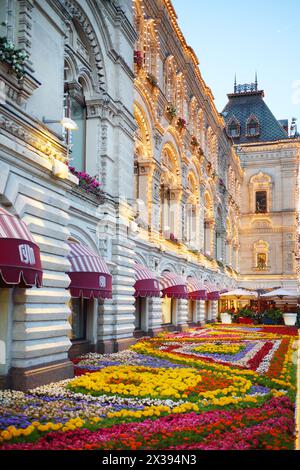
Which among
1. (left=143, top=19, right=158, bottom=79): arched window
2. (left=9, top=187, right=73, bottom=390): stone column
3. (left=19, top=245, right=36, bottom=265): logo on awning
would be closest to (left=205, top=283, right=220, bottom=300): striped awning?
(left=143, top=19, right=158, bottom=79): arched window

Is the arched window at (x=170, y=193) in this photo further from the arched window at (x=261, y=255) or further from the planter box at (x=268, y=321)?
the arched window at (x=261, y=255)

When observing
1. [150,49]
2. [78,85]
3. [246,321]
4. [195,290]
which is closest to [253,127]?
[246,321]

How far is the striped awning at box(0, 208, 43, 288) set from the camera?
33.2 feet

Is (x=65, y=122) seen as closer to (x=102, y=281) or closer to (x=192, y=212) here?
(x=102, y=281)

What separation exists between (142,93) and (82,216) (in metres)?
10.0

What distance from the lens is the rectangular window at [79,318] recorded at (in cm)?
1762

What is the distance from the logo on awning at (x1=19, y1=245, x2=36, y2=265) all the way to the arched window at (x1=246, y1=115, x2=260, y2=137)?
56.7m

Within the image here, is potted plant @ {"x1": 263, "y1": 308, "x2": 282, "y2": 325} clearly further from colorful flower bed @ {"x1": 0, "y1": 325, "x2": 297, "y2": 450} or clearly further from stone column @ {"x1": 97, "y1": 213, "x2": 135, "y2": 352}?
colorful flower bed @ {"x1": 0, "y1": 325, "x2": 297, "y2": 450}

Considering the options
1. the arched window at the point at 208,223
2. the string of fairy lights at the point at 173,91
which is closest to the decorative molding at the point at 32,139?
the string of fairy lights at the point at 173,91

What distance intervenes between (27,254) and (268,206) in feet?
178

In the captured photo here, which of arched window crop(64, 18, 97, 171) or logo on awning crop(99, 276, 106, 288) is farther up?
arched window crop(64, 18, 97, 171)

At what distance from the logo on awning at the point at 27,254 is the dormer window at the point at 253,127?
5671 centimetres

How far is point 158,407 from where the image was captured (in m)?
9.95

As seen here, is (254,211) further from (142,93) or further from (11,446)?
(11,446)
